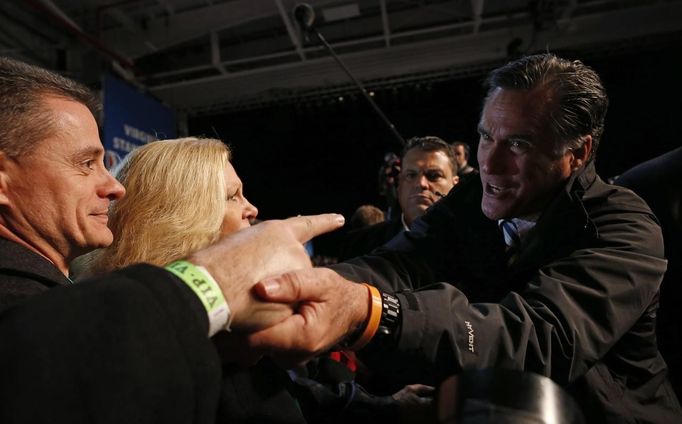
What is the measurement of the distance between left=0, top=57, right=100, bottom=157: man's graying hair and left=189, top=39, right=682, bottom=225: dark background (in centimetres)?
446

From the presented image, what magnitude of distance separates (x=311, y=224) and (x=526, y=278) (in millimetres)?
933

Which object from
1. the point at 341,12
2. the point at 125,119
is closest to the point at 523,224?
the point at 125,119

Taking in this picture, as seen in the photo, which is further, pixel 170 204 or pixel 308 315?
pixel 170 204

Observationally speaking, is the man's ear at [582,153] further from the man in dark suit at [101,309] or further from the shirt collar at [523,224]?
the man in dark suit at [101,309]

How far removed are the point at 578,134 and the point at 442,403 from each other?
164 centimetres

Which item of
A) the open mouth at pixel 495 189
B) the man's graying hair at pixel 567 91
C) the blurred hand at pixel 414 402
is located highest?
the man's graying hair at pixel 567 91

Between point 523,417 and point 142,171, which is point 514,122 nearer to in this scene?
point 142,171

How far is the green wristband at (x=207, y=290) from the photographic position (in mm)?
735

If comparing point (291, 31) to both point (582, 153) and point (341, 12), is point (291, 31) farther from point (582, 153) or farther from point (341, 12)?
point (582, 153)

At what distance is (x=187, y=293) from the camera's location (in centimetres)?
68

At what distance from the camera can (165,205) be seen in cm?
158

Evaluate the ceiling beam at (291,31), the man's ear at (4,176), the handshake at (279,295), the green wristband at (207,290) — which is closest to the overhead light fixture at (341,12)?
the ceiling beam at (291,31)

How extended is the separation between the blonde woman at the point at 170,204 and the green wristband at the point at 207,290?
69cm

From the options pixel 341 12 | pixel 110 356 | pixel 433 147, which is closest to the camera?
pixel 110 356
